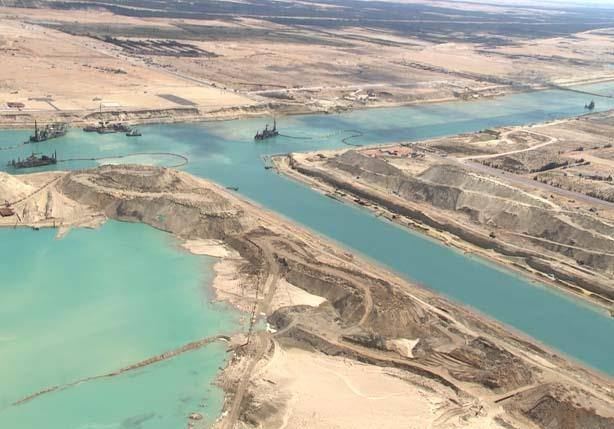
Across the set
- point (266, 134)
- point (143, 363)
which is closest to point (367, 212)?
point (266, 134)

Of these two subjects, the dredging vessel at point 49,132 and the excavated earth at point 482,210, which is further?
the dredging vessel at point 49,132

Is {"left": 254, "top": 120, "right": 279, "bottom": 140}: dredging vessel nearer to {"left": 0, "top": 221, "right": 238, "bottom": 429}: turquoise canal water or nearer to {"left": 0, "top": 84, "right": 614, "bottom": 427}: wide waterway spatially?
{"left": 0, "top": 84, "right": 614, "bottom": 427}: wide waterway

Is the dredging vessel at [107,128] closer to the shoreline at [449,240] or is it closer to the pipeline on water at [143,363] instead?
the shoreline at [449,240]

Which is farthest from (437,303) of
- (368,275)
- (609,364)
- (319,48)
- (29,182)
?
(319,48)

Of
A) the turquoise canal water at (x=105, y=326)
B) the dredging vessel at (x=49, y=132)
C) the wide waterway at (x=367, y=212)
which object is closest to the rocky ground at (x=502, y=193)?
the wide waterway at (x=367, y=212)

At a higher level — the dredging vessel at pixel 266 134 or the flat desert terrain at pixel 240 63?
the flat desert terrain at pixel 240 63

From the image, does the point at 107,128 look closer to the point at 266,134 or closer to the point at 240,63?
the point at 266,134
